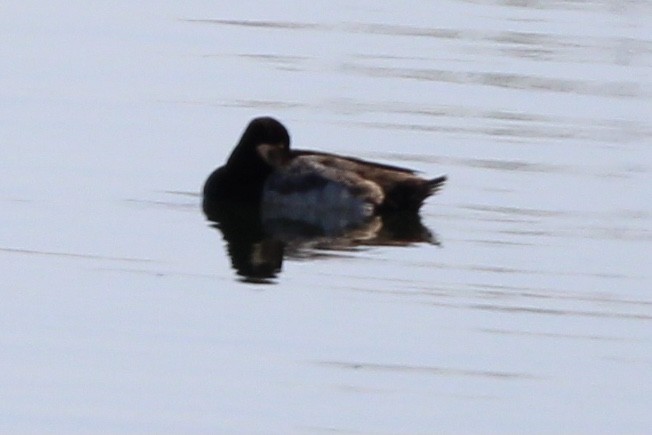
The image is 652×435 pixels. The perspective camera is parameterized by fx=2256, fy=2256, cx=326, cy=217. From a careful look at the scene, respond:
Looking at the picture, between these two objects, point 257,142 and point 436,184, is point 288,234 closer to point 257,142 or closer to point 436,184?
point 436,184

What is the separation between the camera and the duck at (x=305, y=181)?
15.4m

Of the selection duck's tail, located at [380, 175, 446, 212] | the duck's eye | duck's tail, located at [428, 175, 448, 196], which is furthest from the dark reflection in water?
the duck's eye

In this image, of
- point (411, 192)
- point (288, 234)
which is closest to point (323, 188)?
point (411, 192)

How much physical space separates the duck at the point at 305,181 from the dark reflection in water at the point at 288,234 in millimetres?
95

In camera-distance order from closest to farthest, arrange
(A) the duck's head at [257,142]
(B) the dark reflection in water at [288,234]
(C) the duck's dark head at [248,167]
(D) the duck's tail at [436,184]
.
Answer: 1. (B) the dark reflection in water at [288,234]
2. (D) the duck's tail at [436,184]
3. (C) the duck's dark head at [248,167]
4. (A) the duck's head at [257,142]

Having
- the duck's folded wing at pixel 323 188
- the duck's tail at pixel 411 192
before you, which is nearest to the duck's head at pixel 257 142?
the duck's folded wing at pixel 323 188

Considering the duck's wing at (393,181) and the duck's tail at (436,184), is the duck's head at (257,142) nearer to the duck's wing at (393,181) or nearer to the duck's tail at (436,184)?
the duck's wing at (393,181)

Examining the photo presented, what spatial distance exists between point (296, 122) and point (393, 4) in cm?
792

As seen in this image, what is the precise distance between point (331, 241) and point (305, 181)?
1.17 m

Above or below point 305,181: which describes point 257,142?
above

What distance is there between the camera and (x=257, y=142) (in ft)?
52.4

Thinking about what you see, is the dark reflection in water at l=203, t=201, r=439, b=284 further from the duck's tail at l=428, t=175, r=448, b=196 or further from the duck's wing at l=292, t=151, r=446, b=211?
the duck's tail at l=428, t=175, r=448, b=196

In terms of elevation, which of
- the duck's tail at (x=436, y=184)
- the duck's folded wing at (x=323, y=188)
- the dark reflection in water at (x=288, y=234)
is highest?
the duck's tail at (x=436, y=184)

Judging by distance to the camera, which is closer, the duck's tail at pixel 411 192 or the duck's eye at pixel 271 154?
the duck's tail at pixel 411 192
